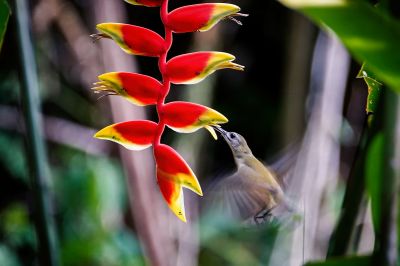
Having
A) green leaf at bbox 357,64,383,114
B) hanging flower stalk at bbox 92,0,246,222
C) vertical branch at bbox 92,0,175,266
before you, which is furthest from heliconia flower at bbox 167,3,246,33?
vertical branch at bbox 92,0,175,266

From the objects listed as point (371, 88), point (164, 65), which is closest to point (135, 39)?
point (164, 65)

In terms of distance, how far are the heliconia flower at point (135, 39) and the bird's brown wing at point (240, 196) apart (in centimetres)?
19

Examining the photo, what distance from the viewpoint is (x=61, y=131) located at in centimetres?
212

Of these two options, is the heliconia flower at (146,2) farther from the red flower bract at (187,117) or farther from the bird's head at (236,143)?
the bird's head at (236,143)

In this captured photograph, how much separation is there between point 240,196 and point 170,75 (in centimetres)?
22

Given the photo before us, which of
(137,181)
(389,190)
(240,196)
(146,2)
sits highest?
(146,2)

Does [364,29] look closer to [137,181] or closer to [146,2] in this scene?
[146,2]

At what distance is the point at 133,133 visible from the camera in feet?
1.58

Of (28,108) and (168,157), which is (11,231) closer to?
(28,108)

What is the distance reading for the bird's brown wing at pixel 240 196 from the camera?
622 millimetres

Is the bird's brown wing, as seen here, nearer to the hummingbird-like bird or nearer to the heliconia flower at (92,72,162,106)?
the hummingbird-like bird

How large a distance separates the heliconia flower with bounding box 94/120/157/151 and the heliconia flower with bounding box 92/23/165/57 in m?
0.05

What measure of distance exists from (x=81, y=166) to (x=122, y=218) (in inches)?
9.3

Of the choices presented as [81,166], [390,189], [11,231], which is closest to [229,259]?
[81,166]
